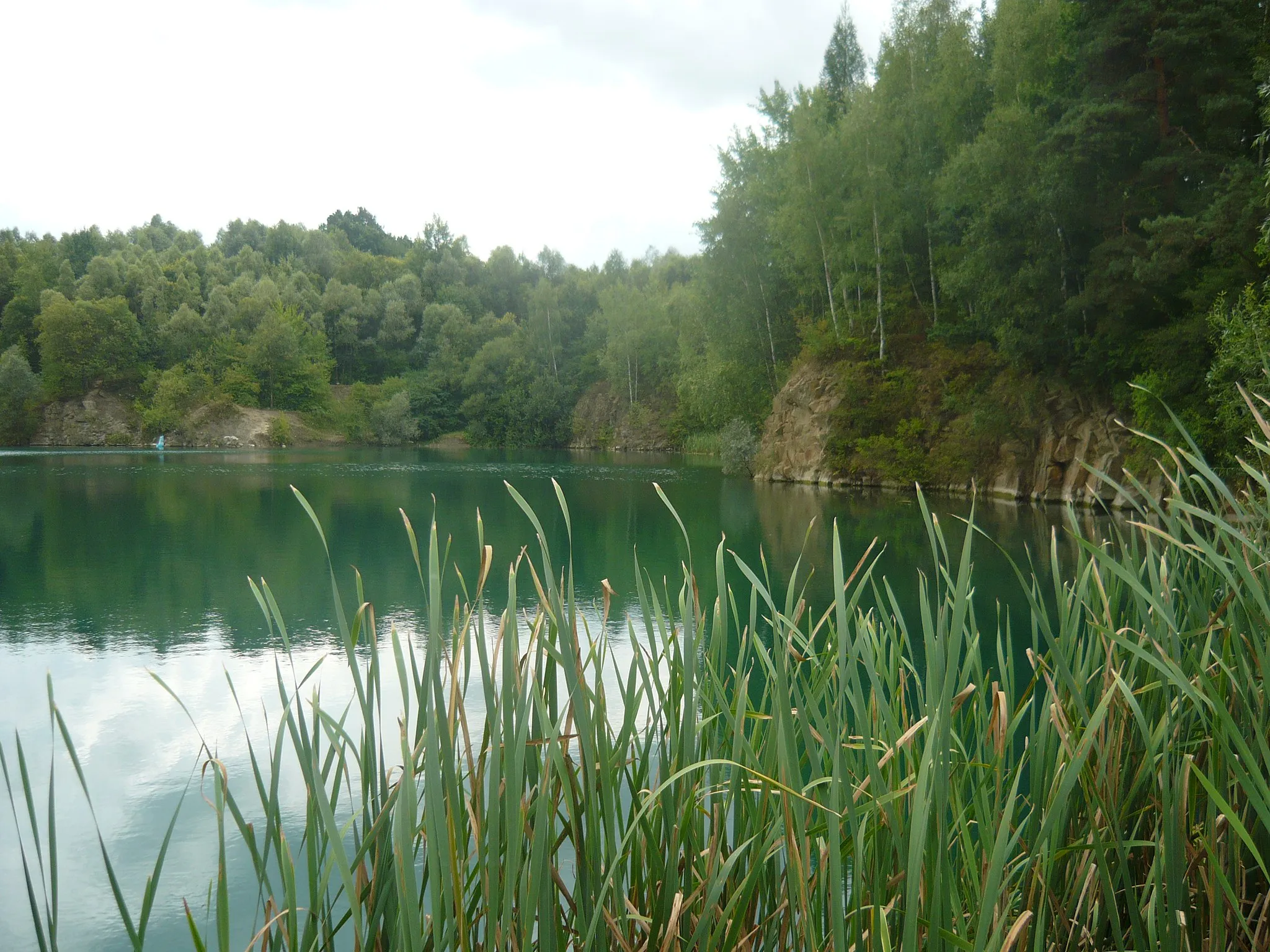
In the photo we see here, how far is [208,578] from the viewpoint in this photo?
9.66 meters

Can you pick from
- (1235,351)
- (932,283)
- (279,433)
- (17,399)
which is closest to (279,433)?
(279,433)

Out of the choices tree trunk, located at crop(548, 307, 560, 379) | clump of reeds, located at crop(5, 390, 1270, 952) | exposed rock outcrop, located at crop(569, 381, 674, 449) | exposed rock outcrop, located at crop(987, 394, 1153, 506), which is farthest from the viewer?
tree trunk, located at crop(548, 307, 560, 379)

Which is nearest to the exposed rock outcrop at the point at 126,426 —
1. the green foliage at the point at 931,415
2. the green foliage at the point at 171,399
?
the green foliage at the point at 171,399

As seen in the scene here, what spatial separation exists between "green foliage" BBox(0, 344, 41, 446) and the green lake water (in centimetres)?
2450

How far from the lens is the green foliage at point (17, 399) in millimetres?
42594

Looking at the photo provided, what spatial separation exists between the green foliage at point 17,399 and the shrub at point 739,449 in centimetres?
3682

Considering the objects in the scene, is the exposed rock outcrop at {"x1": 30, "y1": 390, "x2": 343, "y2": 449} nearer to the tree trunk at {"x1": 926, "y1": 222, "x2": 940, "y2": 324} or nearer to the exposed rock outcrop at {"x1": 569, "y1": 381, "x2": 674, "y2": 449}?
the exposed rock outcrop at {"x1": 569, "y1": 381, "x2": 674, "y2": 449}

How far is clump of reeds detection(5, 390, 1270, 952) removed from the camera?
42.6 inches

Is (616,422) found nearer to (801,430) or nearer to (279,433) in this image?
(279,433)

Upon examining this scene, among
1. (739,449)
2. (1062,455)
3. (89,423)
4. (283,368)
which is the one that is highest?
(283,368)

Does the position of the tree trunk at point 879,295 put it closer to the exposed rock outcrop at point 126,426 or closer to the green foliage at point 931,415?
the green foliage at point 931,415

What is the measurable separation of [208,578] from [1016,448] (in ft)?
43.9

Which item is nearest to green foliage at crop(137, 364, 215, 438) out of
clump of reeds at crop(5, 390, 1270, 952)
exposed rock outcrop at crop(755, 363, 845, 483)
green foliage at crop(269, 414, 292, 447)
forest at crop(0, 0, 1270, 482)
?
forest at crop(0, 0, 1270, 482)

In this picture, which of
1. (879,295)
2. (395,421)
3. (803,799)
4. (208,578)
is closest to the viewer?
(803,799)
